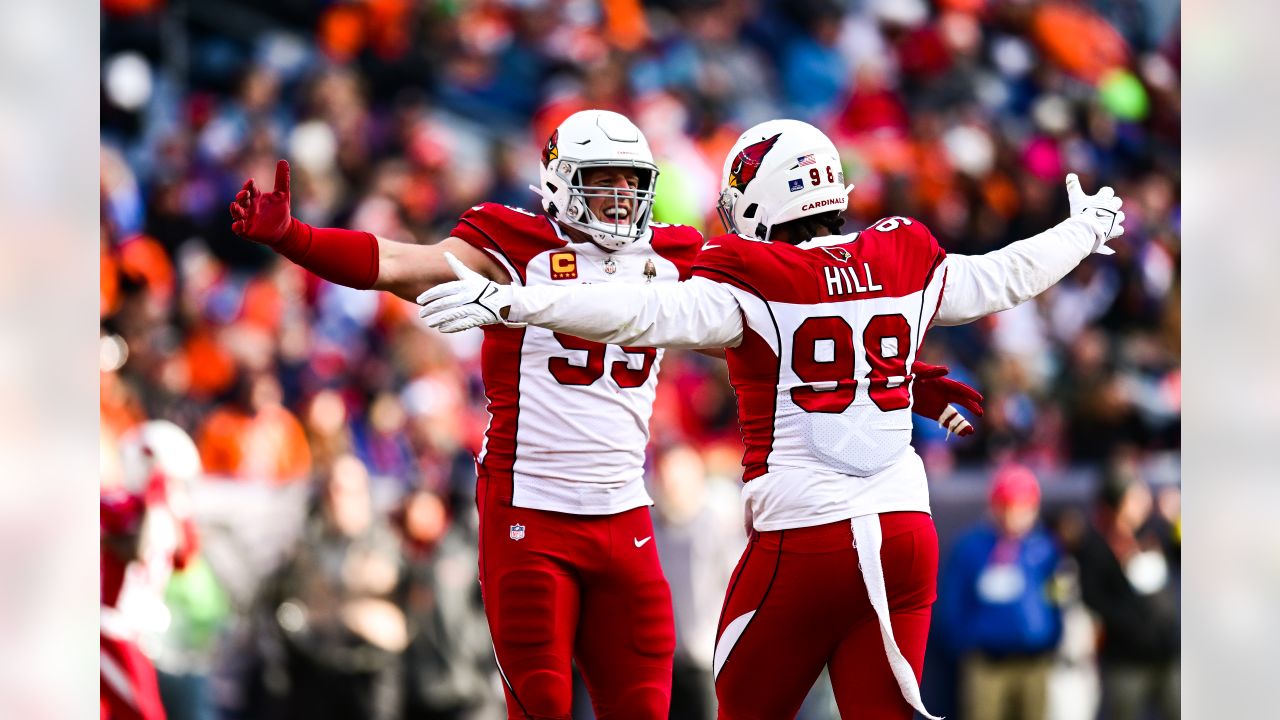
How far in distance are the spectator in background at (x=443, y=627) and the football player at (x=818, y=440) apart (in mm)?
3746

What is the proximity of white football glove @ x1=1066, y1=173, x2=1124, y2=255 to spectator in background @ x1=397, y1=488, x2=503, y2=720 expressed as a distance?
3870mm

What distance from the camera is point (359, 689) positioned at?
716 centimetres

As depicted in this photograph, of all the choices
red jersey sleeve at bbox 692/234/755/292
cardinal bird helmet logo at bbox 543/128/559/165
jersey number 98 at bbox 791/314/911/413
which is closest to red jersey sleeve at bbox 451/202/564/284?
cardinal bird helmet logo at bbox 543/128/559/165

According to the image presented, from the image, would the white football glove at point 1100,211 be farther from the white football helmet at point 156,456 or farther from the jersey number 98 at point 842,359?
the white football helmet at point 156,456

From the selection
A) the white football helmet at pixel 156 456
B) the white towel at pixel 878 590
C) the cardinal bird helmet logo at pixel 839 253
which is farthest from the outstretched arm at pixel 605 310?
the white football helmet at pixel 156 456

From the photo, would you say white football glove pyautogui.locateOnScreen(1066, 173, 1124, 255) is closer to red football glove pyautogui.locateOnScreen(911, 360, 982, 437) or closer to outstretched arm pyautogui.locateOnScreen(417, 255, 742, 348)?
red football glove pyautogui.locateOnScreen(911, 360, 982, 437)

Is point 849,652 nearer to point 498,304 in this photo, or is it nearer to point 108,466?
point 498,304

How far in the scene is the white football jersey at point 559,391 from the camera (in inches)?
161

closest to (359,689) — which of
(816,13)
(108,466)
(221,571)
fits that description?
(221,571)

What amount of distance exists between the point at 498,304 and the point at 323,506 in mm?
4141

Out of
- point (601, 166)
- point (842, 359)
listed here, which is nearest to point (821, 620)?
point (842, 359)

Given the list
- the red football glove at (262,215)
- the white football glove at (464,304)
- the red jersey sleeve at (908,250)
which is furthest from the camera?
the red football glove at (262,215)

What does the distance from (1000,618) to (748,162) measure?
4.54m

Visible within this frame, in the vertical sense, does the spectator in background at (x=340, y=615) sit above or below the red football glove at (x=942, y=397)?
below
